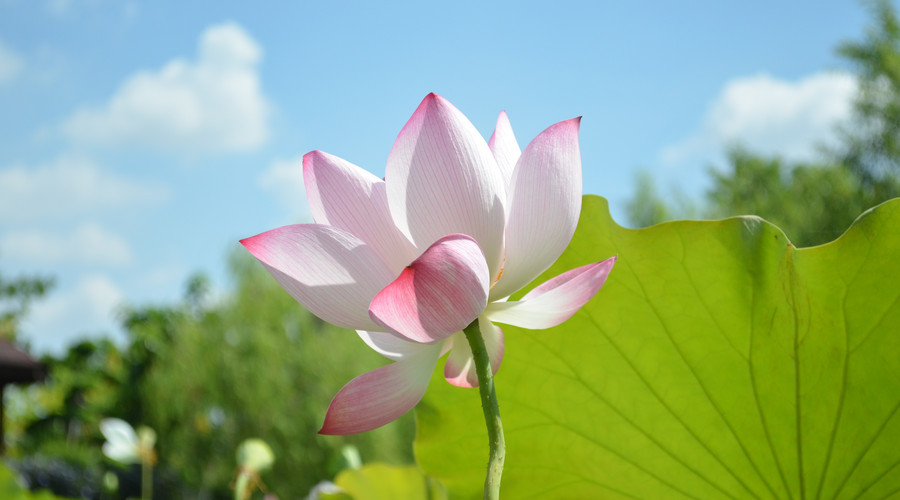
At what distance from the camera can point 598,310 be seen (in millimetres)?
389

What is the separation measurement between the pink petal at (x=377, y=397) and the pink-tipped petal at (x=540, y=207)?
4 cm

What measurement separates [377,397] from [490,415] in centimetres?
5

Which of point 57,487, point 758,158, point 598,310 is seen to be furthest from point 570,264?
point 758,158

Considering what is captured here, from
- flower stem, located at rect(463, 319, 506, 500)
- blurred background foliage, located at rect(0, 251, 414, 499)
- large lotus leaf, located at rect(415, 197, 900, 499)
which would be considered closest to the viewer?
flower stem, located at rect(463, 319, 506, 500)

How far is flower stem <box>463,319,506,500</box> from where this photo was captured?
0.68 feet

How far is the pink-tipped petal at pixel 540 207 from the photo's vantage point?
9.7 inches

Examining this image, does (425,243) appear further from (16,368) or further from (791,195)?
(791,195)

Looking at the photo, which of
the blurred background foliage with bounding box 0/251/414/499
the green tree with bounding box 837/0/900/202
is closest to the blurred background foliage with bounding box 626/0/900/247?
the green tree with bounding box 837/0/900/202

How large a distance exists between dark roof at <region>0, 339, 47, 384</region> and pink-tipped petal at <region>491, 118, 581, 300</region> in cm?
584

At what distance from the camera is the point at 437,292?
221 millimetres

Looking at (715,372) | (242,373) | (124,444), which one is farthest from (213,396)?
(715,372)

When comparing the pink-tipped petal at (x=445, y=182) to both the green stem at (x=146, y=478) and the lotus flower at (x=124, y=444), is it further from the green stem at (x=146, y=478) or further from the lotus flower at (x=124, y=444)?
the lotus flower at (x=124, y=444)

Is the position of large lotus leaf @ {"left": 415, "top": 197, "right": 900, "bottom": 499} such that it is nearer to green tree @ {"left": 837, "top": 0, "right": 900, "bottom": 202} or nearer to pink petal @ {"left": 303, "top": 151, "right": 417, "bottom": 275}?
pink petal @ {"left": 303, "top": 151, "right": 417, "bottom": 275}

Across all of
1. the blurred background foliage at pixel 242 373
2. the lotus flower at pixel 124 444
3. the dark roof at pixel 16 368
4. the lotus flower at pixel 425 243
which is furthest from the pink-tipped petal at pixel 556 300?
the blurred background foliage at pixel 242 373
